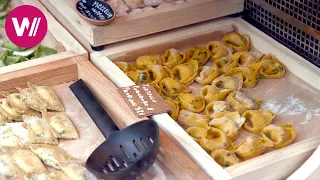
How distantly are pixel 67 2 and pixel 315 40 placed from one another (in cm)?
93

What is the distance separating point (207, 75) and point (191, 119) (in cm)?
27

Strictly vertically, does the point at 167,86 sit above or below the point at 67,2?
below

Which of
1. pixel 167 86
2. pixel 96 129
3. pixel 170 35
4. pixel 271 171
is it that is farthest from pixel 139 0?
pixel 271 171

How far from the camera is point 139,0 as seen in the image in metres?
2.16

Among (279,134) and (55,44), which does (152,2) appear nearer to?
(55,44)

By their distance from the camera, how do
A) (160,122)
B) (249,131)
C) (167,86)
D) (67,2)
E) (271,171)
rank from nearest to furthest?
(271,171) < (160,122) < (249,131) < (167,86) < (67,2)

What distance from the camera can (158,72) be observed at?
1918mm

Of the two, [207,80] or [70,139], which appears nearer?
[70,139]

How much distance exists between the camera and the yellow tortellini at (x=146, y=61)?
1976mm

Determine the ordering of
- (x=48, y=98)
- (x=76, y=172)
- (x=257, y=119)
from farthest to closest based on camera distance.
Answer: (x=48, y=98), (x=257, y=119), (x=76, y=172)

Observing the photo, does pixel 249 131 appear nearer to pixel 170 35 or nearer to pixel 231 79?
pixel 231 79

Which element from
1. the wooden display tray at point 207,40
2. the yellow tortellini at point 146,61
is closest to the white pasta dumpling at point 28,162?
the wooden display tray at point 207,40

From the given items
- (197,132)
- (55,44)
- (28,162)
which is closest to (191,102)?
(197,132)

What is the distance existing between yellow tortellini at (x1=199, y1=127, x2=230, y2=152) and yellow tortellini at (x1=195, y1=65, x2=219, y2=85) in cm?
34
